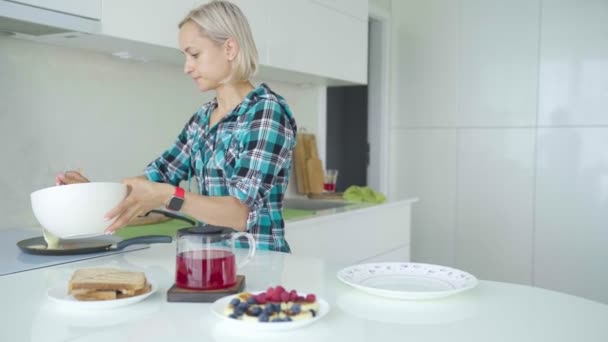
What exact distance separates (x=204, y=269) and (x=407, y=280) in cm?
39

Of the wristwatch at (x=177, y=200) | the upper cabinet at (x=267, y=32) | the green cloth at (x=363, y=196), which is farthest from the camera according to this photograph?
the green cloth at (x=363, y=196)

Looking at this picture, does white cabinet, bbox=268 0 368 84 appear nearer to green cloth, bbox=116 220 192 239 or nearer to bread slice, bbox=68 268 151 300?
green cloth, bbox=116 220 192 239

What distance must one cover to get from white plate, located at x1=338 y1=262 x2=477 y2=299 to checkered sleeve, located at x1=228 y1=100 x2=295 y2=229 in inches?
12.8

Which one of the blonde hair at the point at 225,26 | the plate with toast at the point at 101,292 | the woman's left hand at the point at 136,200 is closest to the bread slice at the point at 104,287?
the plate with toast at the point at 101,292

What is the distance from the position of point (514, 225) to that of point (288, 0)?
6.90ft

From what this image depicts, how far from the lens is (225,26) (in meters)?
1.48

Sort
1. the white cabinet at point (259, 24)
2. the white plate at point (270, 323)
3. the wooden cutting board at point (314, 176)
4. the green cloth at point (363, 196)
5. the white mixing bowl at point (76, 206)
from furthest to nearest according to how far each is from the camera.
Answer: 1. the wooden cutting board at point (314, 176)
2. the green cloth at point (363, 196)
3. the white cabinet at point (259, 24)
4. the white mixing bowl at point (76, 206)
5. the white plate at point (270, 323)

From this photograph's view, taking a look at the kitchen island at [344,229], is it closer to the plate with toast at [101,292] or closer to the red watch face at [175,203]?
the red watch face at [175,203]

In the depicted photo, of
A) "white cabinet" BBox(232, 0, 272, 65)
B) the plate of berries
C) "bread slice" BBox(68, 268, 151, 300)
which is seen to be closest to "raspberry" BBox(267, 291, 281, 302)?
the plate of berries

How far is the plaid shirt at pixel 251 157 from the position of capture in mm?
1409

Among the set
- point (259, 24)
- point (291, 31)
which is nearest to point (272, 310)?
point (259, 24)

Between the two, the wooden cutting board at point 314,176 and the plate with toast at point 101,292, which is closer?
the plate with toast at point 101,292

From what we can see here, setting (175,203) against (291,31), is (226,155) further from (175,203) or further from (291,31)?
(291,31)

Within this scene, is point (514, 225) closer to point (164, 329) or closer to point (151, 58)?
point (151, 58)
